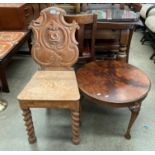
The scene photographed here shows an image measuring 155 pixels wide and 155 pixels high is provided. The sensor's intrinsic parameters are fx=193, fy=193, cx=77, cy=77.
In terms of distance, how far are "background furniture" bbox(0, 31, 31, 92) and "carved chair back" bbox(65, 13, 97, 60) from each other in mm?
851

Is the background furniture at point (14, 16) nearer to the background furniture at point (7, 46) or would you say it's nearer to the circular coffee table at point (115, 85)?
the background furniture at point (7, 46)

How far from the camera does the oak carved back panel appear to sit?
163 centimetres

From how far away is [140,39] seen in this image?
3.74m

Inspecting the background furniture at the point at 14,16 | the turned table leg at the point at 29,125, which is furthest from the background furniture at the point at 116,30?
the background furniture at the point at 14,16

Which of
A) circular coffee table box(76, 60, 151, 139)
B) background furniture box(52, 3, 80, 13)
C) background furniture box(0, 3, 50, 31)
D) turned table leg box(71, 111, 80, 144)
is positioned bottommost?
turned table leg box(71, 111, 80, 144)

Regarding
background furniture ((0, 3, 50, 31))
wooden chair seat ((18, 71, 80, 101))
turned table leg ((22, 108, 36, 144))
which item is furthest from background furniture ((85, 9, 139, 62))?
background furniture ((0, 3, 50, 31))

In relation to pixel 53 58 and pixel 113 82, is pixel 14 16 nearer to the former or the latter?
pixel 53 58

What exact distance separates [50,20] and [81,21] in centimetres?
27

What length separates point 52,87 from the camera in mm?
1512

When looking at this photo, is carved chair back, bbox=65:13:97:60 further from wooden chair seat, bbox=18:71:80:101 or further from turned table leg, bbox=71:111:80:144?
turned table leg, bbox=71:111:80:144

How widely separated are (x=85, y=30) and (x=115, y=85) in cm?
65

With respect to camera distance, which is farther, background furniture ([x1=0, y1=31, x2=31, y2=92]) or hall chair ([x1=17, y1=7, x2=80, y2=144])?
background furniture ([x1=0, y1=31, x2=31, y2=92])

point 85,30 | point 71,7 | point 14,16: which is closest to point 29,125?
point 85,30

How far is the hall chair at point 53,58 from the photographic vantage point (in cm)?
149
